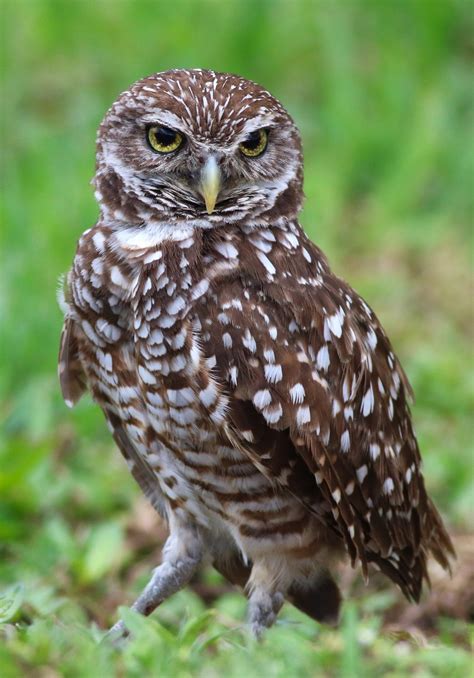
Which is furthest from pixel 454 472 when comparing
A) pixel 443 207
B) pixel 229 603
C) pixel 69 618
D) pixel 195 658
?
pixel 443 207

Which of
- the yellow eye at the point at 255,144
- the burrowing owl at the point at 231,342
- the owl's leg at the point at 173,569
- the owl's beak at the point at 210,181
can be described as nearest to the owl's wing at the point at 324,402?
the burrowing owl at the point at 231,342

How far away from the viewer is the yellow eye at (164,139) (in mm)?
3908

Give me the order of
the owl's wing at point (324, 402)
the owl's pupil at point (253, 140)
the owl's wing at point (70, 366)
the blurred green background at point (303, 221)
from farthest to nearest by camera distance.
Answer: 1. the owl's wing at point (70, 366)
2. the owl's pupil at point (253, 140)
3. the owl's wing at point (324, 402)
4. the blurred green background at point (303, 221)

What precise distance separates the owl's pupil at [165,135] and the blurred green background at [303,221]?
147 cm

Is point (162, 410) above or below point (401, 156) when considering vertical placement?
below

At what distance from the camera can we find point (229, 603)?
16.5ft

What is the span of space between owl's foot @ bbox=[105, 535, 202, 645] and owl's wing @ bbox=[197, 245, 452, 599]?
21.1 inches

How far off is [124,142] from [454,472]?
7.97 ft

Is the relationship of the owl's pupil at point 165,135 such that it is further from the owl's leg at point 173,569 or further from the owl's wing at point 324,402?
the owl's leg at point 173,569

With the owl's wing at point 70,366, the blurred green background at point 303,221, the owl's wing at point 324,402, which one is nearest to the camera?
the blurred green background at point 303,221

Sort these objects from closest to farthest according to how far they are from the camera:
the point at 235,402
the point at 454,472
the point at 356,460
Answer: the point at 235,402, the point at 356,460, the point at 454,472

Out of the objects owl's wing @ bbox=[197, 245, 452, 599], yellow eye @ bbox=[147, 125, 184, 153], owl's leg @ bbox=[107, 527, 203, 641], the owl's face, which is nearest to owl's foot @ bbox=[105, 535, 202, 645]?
owl's leg @ bbox=[107, 527, 203, 641]

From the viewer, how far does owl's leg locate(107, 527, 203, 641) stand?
4.25 metres

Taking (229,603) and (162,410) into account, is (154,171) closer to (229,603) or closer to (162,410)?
(162,410)
